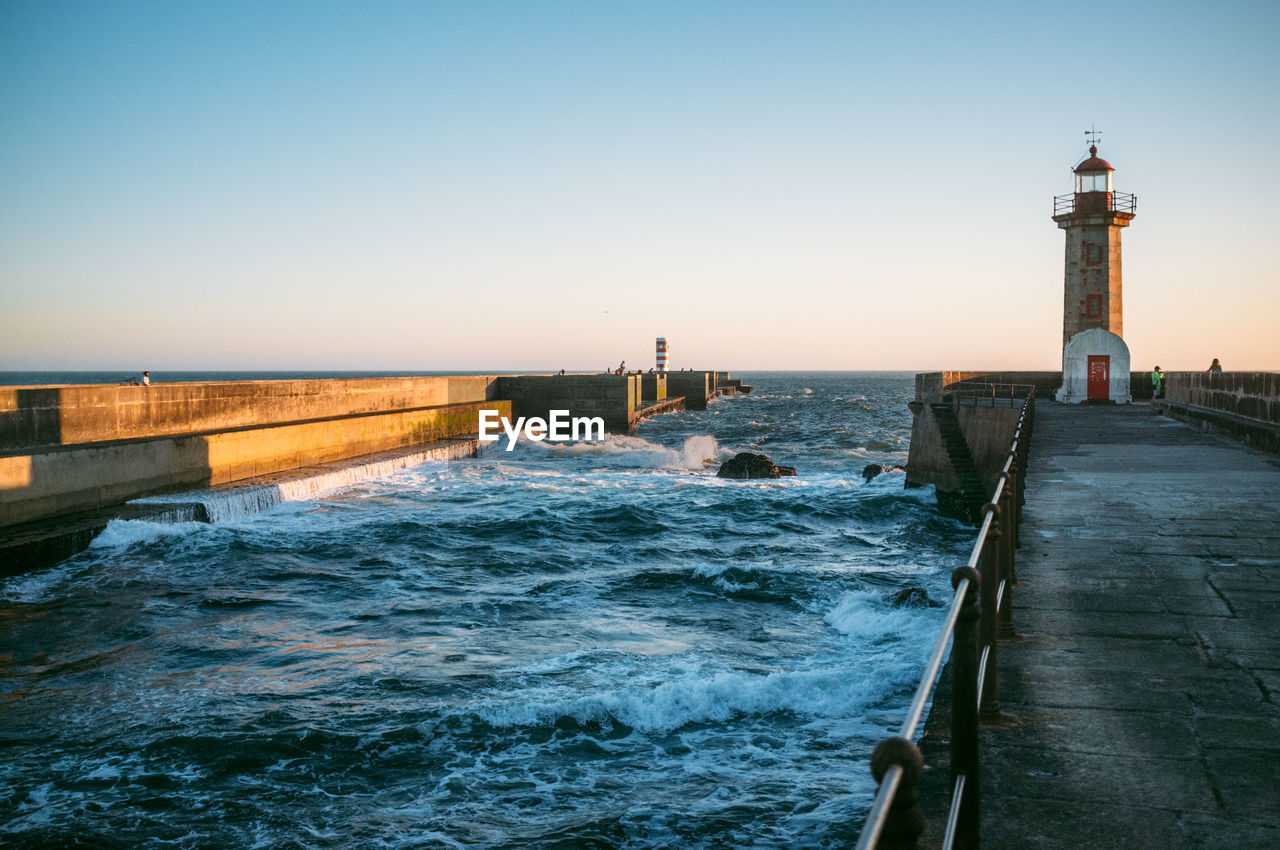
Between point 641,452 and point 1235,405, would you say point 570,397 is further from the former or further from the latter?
point 1235,405

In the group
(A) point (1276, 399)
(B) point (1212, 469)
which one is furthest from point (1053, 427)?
(B) point (1212, 469)

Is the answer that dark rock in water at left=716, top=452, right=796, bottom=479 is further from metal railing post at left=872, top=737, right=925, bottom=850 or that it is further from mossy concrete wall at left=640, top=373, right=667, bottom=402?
mossy concrete wall at left=640, top=373, right=667, bottom=402

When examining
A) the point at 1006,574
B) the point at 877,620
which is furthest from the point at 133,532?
the point at 1006,574

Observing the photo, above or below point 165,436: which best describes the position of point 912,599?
below

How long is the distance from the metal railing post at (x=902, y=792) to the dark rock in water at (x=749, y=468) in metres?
21.1

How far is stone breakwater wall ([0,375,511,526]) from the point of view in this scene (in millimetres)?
12641

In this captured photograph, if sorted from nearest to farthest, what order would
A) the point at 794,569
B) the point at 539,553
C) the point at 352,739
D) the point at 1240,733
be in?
the point at 1240,733 < the point at 352,739 < the point at 794,569 < the point at 539,553

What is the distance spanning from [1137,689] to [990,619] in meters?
0.72

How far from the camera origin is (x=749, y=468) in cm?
2284

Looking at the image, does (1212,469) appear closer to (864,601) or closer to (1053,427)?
(864,601)

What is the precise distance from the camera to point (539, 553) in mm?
13484

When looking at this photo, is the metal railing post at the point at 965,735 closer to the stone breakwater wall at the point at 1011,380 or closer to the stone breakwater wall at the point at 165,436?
the stone breakwater wall at the point at 165,436

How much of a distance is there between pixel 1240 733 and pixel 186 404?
19.2m

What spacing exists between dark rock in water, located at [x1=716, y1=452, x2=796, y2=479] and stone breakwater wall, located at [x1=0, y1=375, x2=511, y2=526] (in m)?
9.31
